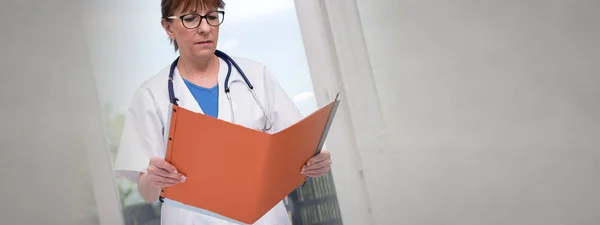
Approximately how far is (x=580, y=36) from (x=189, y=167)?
1259mm

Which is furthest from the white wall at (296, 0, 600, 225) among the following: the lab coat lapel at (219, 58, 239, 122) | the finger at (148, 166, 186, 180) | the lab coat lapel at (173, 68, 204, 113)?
the finger at (148, 166, 186, 180)

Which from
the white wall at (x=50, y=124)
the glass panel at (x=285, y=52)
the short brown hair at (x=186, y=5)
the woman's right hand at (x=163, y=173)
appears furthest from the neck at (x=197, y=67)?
the glass panel at (x=285, y=52)

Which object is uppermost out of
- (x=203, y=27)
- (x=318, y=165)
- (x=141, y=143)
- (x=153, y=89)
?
(x=203, y=27)

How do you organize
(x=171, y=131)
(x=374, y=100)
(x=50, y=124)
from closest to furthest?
(x=171, y=131) → (x=50, y=124) → (x=374, y=100)

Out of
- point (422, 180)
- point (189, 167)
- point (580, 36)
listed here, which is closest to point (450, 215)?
point (422, 180)

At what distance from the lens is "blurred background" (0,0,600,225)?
72.6 inches

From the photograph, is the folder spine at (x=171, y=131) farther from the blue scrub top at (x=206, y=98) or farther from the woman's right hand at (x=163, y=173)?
the blue scrub top at (x=206, y=98)

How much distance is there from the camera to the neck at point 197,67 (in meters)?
1.35

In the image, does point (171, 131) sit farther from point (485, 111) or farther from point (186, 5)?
point (485, 111)

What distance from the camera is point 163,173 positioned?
114cm

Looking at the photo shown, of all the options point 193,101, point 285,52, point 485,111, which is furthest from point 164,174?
point 285,52

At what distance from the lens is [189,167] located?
3.72 ft

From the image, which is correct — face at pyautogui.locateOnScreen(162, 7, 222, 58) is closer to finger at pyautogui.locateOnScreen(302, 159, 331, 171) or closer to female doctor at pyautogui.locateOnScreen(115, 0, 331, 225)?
female doctor at pyautogui.locateOnScreen(115, 0, 331, 225)

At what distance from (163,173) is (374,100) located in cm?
142
